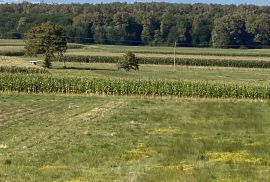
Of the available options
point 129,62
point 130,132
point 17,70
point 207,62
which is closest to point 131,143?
point 130,132

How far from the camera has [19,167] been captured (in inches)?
831

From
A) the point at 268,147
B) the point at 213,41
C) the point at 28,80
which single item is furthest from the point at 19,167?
the point at 213,41

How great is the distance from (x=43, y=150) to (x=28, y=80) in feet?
131

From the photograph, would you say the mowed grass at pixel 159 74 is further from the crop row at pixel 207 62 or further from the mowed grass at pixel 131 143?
the mowed grass at pixel 131 143

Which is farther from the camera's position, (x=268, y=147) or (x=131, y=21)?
(x=131, y=21)

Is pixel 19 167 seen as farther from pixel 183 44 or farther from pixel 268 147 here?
pixel 183 44

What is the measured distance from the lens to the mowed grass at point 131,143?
66.5 feet

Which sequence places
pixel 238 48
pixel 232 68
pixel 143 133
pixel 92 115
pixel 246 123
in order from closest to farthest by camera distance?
pixel 143 133 → pixel 246 123 → pixel 92 115 → pixel 232 68 → pixel 238 48

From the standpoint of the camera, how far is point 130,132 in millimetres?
32219

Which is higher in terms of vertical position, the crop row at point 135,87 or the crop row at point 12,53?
the crop row at point 135,87

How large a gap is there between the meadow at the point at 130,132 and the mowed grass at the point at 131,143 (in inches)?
1.3

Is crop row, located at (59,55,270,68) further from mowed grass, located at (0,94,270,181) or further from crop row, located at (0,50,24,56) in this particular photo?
mowed grass, located at (0,94,270,181)

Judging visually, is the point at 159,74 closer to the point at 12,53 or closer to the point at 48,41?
the point at 48,41

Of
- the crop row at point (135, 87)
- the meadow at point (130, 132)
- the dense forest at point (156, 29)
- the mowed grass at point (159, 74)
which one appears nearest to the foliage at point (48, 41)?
the mowed grass at point (159, 74)
